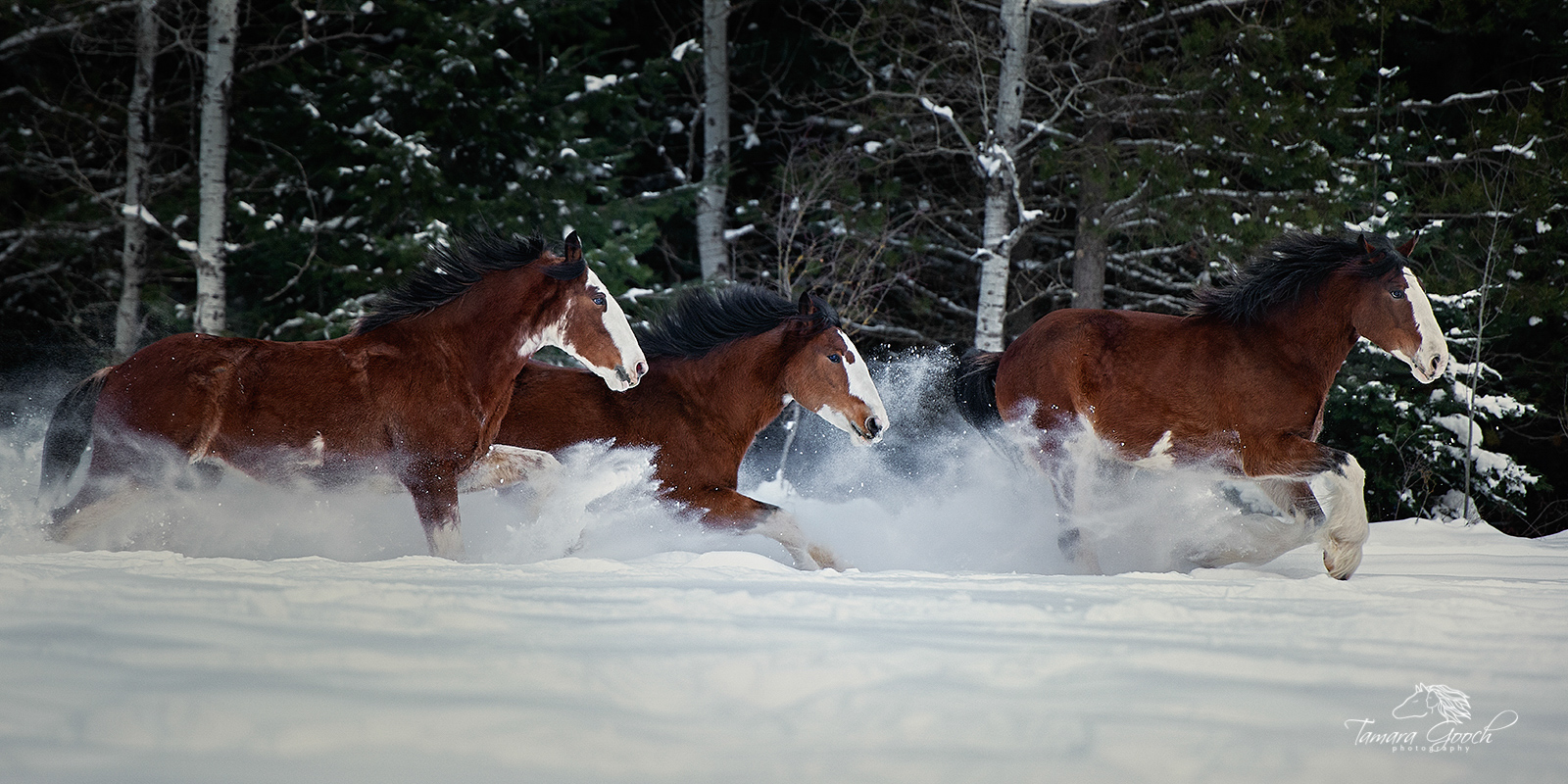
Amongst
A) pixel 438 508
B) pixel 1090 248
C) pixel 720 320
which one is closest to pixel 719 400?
pixel 720 320

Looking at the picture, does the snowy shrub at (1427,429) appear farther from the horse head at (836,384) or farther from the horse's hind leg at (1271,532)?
the horse head at (836,384)

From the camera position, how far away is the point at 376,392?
487 cm

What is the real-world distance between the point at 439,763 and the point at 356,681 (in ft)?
1.57

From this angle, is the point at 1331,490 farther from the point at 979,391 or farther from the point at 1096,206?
the point at 1096,206

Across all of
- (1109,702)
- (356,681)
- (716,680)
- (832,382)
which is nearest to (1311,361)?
(832,382)

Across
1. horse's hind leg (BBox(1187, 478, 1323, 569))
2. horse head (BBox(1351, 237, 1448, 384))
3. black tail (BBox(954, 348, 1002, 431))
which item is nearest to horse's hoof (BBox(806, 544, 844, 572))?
black tail (BBox(954, 348, 1002, 431))

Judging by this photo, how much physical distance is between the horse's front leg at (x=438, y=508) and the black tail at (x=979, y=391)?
3138 millimetres

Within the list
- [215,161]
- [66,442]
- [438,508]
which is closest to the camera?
[66,442]

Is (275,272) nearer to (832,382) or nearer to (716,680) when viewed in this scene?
(832,382)

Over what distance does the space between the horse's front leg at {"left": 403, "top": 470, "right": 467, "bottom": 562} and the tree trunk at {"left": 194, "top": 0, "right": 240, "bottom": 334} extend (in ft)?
17.5

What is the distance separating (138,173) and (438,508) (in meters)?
7.32

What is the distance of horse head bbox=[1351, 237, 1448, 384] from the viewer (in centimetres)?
536

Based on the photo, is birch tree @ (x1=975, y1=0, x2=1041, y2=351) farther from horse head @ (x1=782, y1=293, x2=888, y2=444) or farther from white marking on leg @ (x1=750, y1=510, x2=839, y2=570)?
white marking on leg @ (x1=750, y1=510, x2=839, y2=570)

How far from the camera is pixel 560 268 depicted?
5.20 meters
